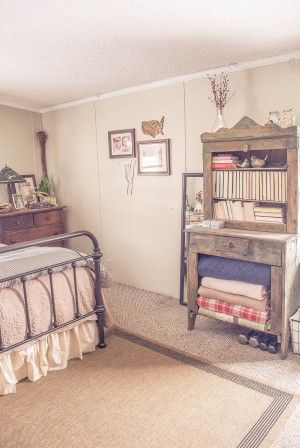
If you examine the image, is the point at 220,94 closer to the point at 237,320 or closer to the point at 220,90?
the point at 220,90

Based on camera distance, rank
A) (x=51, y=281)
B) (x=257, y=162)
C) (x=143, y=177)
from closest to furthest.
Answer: (x=51, y=281), (x=257, y=162), (x=143, y=177)

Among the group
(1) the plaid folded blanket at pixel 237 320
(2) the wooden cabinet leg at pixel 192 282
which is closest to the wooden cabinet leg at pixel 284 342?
(1) the plaid folded blanket at pixel 237 320

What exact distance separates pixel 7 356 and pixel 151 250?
200 centimetres

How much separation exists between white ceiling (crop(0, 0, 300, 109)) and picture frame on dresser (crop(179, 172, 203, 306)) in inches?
37.9

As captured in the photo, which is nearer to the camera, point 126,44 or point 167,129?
point 126,44

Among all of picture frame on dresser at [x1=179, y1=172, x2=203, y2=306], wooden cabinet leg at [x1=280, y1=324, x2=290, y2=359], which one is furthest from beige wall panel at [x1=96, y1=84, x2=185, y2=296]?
wooden cabinet leg at [x1=280, y1=324, x2=290, y2=359]

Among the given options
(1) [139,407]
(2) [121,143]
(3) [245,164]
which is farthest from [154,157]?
(1) [139,407]

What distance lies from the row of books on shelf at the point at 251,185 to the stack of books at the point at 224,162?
4cm

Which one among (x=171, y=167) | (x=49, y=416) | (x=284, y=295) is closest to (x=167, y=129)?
(x=171, y=167)

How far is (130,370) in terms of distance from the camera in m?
2.52

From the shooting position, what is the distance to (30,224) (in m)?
4.36

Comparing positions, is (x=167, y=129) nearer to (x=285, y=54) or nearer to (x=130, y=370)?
(x=285, y=54)

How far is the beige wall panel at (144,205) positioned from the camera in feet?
12.0

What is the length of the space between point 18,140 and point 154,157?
189 centimetres
